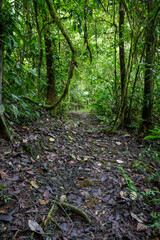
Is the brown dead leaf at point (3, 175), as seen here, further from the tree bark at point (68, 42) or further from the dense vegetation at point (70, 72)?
the tree bark at point (68, 42)

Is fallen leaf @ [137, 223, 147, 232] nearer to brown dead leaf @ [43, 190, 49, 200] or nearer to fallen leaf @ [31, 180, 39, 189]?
brown dead leaf @ [43, 190, 49, 200]

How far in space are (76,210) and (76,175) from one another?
761 mm

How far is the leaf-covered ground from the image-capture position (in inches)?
58.4

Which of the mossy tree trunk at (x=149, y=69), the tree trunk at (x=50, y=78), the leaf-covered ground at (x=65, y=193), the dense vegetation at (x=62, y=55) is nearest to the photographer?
the leaf-covered ground at (x=65, y=193)

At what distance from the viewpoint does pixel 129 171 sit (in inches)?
107

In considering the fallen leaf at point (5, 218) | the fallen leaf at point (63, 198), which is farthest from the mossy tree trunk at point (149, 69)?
the fallen leaf at point (5, 218)

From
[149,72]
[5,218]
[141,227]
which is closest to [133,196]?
[141,227]

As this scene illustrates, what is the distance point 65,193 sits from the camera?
2.02 meters

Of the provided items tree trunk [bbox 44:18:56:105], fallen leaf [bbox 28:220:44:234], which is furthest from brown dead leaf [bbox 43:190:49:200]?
tree trunk [bbox 44:18:56:105]

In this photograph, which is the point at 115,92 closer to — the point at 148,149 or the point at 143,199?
the point at 148,149

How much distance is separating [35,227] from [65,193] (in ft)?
2.14

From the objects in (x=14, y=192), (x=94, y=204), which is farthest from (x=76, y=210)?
(x=14, y=192)

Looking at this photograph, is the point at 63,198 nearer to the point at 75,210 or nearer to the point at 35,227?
the point at 75,210

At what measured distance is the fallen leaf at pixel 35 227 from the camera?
54.2 inches
